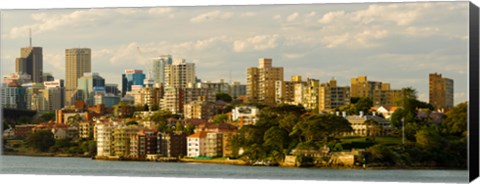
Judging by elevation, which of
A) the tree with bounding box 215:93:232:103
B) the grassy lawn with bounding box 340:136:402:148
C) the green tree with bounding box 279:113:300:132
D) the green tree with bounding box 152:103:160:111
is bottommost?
the grassy lawn with bounding box 340:136:402:148

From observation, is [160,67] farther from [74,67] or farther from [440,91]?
[440,91]

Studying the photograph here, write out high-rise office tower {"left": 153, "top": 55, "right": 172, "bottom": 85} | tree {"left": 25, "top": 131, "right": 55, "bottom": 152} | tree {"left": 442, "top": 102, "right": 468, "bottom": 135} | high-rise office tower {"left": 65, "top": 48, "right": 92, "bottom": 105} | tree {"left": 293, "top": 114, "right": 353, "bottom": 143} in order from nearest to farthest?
tree {"left": 442, "top": 102, "right": 468, "bottom": 135}
tree {"left": 293, "top": 114, "right": 353, "bottom": 143}
high-rise office tower {"left": 153, "top": 55, "right": 172, "bottom": 85}
high-rise office tower {"left": 65, "top": 48, "right": 92, "bottom": 105}
tree {"left": 25, "top": 131, "right": 55, "bottom": 152}

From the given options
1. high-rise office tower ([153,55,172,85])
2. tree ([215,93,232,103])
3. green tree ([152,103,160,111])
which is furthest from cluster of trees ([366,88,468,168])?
green tree ([152,103,160,111])

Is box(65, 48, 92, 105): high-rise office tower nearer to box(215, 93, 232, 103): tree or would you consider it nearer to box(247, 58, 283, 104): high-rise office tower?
box(215, 93, 232, 103): tree

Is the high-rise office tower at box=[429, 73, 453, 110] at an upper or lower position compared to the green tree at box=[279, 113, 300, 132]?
upper

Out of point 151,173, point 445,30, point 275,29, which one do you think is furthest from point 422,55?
point 151,173

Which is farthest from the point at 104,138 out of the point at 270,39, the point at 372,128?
the point at 372,128

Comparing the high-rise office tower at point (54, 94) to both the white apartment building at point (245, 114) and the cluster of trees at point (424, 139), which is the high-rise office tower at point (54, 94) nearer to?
the white apartment building at point (245, 114)

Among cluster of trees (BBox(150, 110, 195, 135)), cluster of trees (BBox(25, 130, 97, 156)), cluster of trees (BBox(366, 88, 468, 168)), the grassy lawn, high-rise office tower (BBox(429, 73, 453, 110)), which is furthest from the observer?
cluster of trees (BBox(25, 130, 97, 156))

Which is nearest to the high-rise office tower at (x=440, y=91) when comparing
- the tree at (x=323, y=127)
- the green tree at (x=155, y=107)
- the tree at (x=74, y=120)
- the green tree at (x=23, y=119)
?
the tree at (x=323, y=127)
